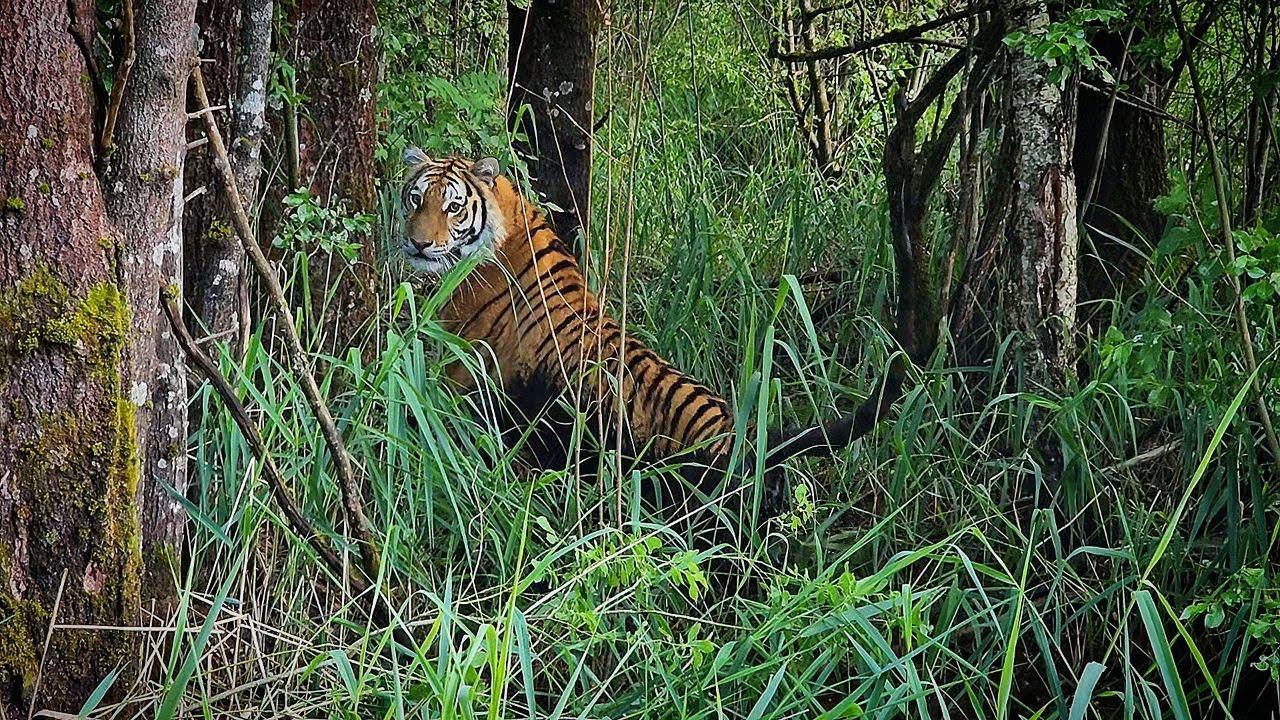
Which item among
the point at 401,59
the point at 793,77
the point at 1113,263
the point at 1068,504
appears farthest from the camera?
the point at 793,77

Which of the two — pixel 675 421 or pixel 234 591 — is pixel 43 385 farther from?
pixel 675 421

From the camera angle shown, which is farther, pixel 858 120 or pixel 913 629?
pixel 858 120

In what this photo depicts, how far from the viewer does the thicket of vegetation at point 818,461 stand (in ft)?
8.77

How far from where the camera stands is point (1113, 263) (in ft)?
14.0

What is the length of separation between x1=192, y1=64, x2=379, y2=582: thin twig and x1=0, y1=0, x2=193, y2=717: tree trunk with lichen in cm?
9

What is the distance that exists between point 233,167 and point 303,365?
784 mm

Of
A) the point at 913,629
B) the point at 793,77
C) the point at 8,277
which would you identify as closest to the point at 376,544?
the point at 8,277

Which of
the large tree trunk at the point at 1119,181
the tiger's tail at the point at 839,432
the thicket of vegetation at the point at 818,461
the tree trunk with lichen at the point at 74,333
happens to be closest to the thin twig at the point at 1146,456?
the thicket of vegetation at the point at 818,461

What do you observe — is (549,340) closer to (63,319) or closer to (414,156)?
(414,156)

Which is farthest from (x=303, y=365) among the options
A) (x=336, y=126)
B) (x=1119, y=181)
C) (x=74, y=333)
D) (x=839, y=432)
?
(x=1119, y=181)

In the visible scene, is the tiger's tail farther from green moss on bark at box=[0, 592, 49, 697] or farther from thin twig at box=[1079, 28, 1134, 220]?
green moss on bark at box=[0, 592, 49, 697]

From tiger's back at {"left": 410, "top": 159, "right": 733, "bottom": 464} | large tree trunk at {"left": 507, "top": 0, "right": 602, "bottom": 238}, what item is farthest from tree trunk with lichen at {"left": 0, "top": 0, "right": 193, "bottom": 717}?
large tree trunk at {"left": 507, "top": 0, "right": 602, "bottom": 238}

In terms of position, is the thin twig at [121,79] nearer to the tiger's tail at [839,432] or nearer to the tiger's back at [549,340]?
the tiger's back at [549,340]

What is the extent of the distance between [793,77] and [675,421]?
10.3 feet
